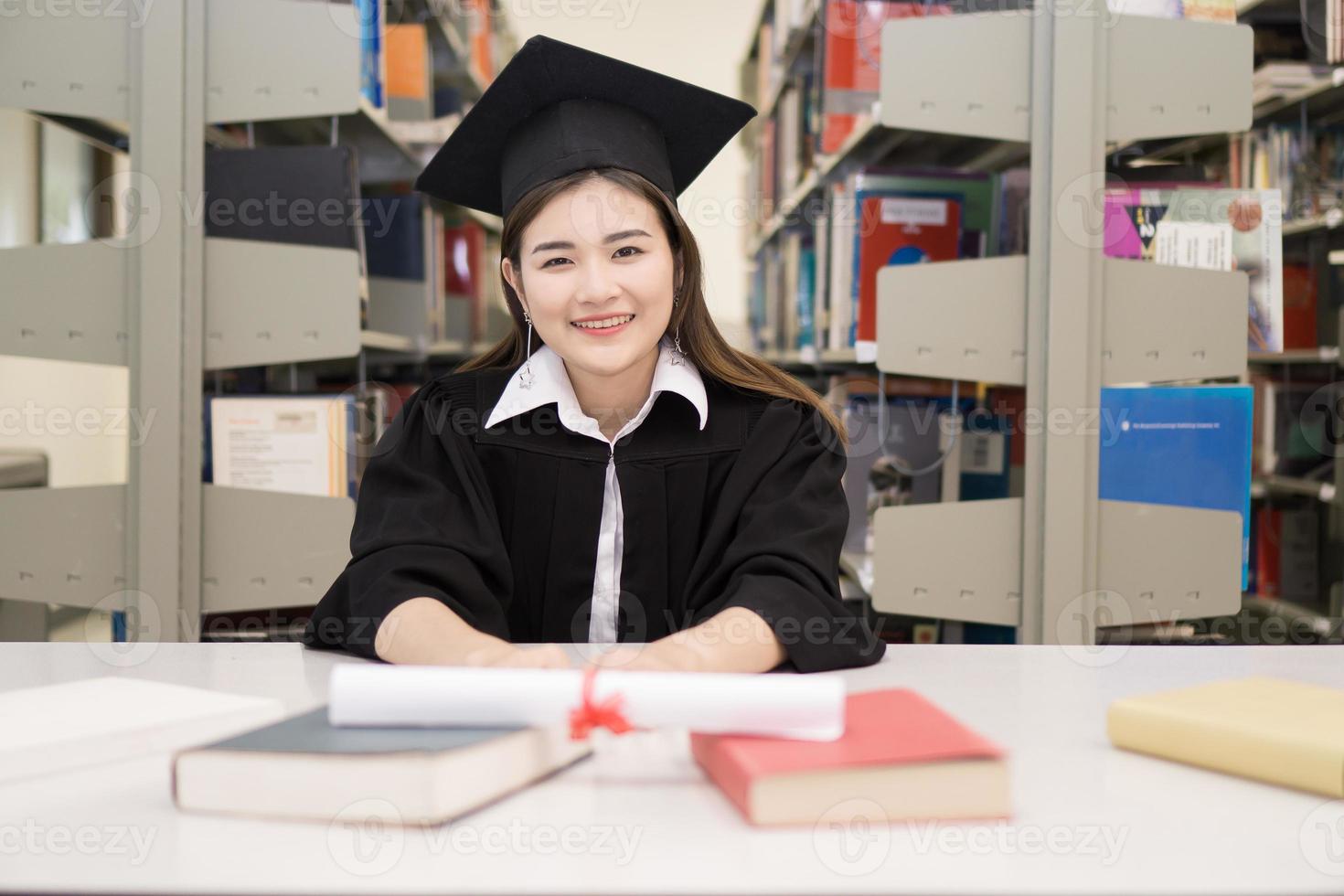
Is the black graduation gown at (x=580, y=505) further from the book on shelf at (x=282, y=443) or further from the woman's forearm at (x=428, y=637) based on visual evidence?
the book on shelf at (x=282, y=443)

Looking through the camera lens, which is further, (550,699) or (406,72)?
(406,72)

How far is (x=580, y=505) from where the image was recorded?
1.45 metres

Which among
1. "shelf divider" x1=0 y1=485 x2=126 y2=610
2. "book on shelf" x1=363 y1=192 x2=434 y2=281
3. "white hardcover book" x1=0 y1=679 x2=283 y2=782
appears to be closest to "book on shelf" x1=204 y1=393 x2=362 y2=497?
"shelf divider" x1=0 y1=485 x2=126 y2=610

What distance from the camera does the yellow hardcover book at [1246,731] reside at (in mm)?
711

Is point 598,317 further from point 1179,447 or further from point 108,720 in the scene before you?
point 1179,447

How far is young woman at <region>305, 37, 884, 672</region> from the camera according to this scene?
1.36m

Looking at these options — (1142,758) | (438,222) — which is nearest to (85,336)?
(438,222)

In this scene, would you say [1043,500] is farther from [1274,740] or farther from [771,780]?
[771,780]

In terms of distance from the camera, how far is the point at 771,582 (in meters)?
1.17

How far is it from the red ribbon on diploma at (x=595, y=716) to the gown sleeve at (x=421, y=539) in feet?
1.65

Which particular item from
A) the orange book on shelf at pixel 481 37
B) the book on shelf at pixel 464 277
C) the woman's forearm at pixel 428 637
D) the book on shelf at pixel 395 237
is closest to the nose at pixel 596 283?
the woman's forearm at pixel 428 637

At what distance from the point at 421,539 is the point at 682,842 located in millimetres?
704

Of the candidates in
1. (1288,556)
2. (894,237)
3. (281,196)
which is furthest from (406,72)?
(1288,556)

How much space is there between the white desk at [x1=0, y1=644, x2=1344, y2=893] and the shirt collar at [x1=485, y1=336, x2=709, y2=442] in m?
0.69
